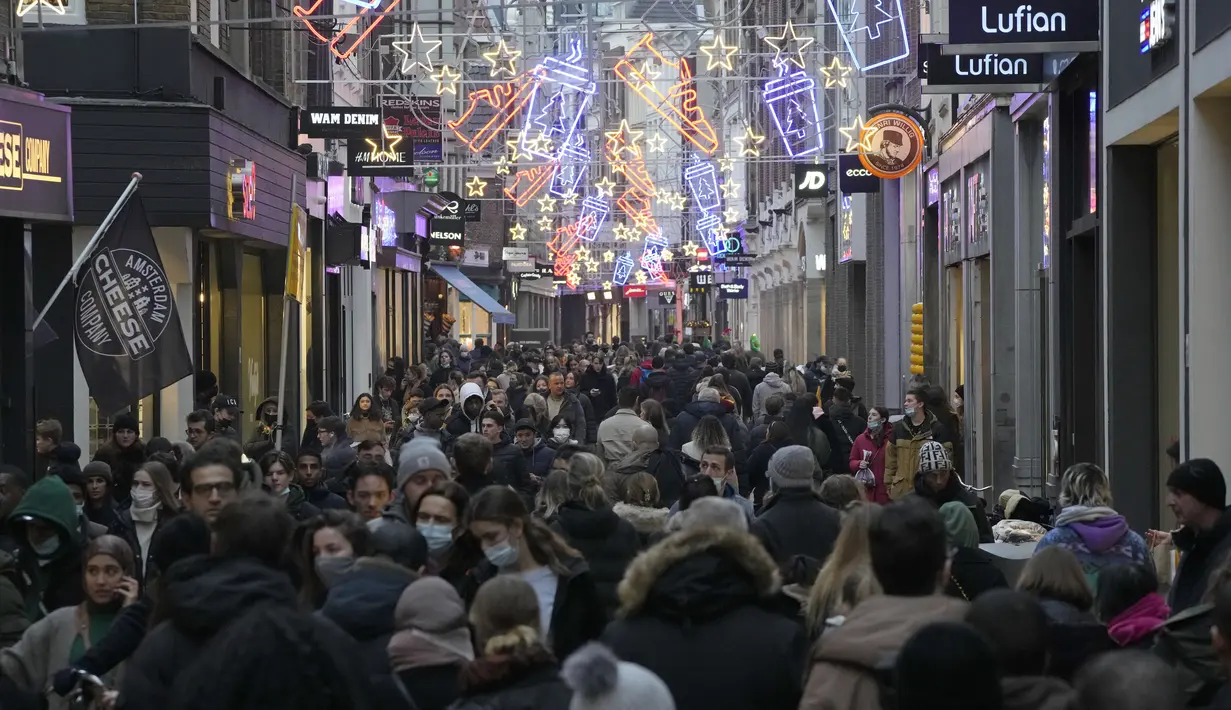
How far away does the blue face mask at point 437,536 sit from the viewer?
7.94 meters

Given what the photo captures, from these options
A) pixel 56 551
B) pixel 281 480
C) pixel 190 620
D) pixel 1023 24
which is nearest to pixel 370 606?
pixel 190 620

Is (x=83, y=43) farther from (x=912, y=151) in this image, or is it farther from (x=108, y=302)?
(x=912, y=151)

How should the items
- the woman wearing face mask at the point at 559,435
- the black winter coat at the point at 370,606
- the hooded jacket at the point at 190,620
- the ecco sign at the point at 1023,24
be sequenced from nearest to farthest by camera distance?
the hooded jacket at the point at 190,620, the black winter coat at the point at 370,606, the ecco sign at the point at 1023,24, the woman wearing face mask at the point at 559,435

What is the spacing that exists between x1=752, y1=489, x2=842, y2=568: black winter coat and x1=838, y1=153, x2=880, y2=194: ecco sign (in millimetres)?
20369

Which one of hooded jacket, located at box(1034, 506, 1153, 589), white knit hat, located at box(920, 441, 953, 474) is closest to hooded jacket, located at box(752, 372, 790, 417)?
white knit hat, located at box(920, 441, 953, 474)

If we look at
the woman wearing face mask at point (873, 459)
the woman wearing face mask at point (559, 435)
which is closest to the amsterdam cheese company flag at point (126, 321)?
the woman wearing face mask at point (559, 435)

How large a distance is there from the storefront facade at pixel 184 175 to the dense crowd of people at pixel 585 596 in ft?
30.1

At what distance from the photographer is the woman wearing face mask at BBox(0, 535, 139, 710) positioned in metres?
6.89

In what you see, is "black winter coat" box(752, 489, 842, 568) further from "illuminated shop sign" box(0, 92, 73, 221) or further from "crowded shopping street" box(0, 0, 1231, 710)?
"illuminated shop sign" box(0, 92, 73, 221)

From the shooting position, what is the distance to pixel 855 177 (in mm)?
29281

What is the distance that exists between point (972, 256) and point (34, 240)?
10.6 m

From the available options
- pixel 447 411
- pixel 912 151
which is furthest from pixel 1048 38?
pixel 912 151

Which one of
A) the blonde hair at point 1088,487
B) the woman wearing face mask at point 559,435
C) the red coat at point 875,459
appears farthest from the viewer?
the woman wearing face mask at point 559,435

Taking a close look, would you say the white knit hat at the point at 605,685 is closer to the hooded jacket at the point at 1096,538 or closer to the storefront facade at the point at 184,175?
the hooded jacket at the point at 1096,538
